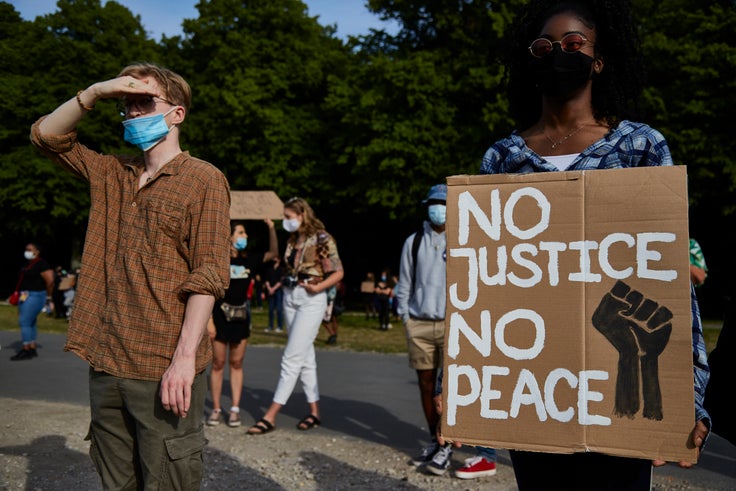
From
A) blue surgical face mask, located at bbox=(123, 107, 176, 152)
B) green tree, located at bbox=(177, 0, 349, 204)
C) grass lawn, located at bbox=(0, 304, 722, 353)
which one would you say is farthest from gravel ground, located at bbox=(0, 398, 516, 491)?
green tree, located at bbox=(177, 0, 349, 204)

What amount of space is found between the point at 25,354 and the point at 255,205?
16.3ft

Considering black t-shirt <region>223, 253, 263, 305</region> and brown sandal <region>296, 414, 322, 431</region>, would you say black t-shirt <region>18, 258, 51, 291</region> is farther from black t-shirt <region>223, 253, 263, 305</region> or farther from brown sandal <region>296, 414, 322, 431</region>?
brown sandal <region>296, 414, 322, 431</region>

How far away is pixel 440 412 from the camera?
2.48 metres

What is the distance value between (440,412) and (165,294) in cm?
116

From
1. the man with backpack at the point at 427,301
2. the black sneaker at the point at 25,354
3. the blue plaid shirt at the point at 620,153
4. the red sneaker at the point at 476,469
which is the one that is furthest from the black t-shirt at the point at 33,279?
the blue plaid shirt at the point at 620,153

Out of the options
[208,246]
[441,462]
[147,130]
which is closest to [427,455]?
[441,462]

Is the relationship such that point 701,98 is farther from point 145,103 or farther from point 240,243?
point 145,103

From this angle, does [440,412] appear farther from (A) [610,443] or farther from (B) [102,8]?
(B) [102,8]

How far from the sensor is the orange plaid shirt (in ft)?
9.63

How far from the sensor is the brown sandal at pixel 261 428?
23.6 ft

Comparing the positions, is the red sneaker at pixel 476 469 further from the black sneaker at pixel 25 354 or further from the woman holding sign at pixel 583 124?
the black sneaker at pixel 25 354

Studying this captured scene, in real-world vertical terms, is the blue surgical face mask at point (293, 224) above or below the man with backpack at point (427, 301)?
above

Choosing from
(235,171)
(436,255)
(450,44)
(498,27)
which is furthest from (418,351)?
(235,171)

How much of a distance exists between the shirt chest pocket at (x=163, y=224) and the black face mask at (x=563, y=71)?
4.67 ft
